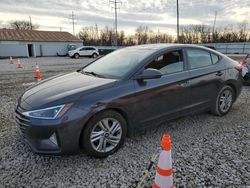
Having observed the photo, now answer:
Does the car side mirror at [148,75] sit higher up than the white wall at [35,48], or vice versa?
the white wall at [35,48]

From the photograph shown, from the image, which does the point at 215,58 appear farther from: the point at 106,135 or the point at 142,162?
the point at 106,135

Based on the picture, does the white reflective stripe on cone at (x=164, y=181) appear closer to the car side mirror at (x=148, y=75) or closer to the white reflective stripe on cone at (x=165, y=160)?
the white reflective stripe on cone at (x=165, y=160)

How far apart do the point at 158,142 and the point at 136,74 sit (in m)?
1.21

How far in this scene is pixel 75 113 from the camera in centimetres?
265

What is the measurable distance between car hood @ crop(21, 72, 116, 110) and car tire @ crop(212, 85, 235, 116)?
99.1 inches

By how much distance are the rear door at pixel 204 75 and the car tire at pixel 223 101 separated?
7.1 inches

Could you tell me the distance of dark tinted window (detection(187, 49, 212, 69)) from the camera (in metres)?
3.91

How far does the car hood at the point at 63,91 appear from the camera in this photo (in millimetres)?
2727

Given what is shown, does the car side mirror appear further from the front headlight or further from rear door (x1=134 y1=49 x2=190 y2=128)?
the front headlight

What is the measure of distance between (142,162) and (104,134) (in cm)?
66

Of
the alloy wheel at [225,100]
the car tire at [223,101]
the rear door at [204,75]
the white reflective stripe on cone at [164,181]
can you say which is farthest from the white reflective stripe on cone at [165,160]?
the alloy wheel at [225,100]

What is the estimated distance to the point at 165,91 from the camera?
136 inches

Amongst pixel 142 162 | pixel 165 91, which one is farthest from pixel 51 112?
pixel 165 91

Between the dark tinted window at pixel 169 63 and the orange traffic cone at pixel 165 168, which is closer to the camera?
the orange traffic cone at pixel 165 168
